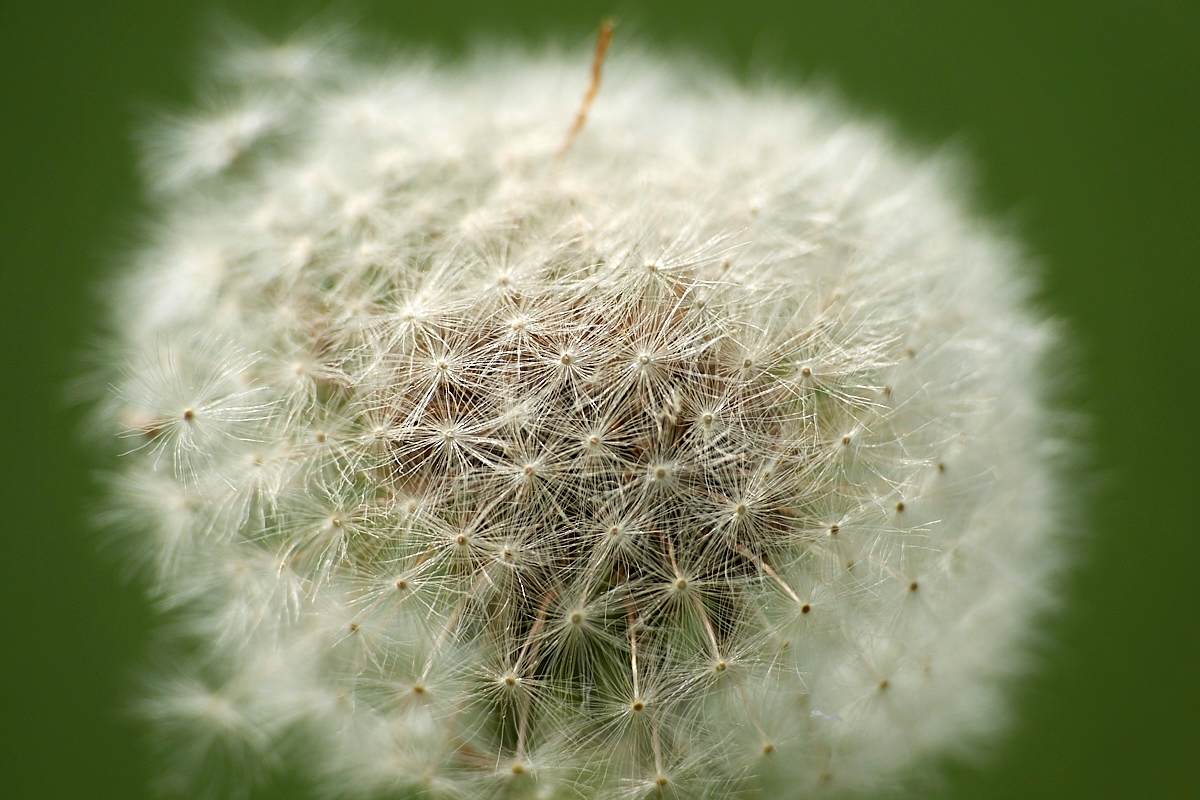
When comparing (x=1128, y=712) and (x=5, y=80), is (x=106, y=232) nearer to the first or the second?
(x=5, y=80)

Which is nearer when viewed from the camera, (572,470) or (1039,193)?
(572,470)

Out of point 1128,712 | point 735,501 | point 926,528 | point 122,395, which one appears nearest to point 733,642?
point 735,501

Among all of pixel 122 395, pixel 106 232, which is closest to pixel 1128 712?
pixel 122 395

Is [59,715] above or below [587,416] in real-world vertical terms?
below

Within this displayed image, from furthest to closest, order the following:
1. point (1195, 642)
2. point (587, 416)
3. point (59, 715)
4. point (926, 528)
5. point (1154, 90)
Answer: point (1154, 90)
point (1195, 642)
point (59, 715)
point (926, 528)
point (587, 416)

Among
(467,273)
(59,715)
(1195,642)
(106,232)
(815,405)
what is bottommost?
(59,715)

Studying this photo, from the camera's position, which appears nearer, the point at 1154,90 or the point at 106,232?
the point at 106,232

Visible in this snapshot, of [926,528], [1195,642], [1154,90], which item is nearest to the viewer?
[926,528]
